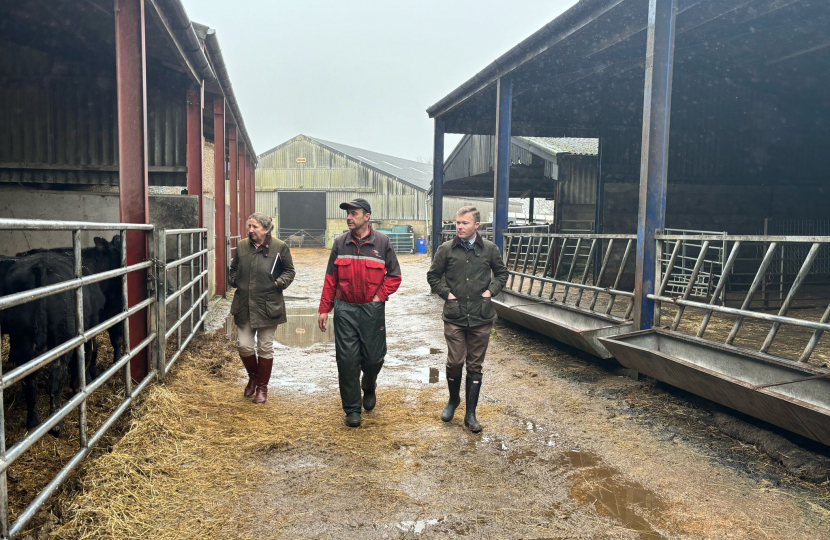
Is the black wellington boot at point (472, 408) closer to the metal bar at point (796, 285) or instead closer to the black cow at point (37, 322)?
the metal bar at point (796, 285)

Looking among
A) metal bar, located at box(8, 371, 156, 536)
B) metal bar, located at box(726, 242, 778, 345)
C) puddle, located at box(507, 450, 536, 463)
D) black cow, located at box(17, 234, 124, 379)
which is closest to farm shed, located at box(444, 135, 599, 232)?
metal bar, located at box(726, 242, 778, 345)

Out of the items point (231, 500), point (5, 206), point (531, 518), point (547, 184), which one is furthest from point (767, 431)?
point (547, 184)

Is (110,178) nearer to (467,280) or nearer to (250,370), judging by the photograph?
(250,370)

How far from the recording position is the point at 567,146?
1642 cm

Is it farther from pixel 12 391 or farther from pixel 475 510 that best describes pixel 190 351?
pixel 475 510

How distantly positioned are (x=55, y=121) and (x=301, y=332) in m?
5.28

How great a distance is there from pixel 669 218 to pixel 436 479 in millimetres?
11041

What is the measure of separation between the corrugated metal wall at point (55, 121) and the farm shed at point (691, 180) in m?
6.26

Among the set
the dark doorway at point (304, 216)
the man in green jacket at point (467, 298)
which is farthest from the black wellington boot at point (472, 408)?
the dark doorway at point (304, 216)

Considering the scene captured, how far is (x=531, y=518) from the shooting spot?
3.29 meters

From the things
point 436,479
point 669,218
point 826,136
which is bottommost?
point 436,479

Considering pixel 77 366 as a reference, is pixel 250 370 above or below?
below

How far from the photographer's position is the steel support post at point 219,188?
11.8 metres

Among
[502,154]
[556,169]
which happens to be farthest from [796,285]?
[556,169]
